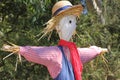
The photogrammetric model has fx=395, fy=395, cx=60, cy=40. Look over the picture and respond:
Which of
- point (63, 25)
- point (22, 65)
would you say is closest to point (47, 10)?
point (22, 65)

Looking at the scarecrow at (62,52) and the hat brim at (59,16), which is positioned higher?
Result: the hat brim at (59,16)

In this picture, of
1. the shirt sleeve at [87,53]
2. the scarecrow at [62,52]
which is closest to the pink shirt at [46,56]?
the scarecrow at [62,52]

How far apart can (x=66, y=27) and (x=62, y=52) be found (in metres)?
0.20

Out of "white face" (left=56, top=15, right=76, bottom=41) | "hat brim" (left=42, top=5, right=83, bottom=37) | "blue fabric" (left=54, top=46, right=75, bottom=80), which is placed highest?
"hat brim" (left=42, top=5, right=83, bottom=37)

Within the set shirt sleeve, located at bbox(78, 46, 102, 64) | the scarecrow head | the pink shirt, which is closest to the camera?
the pink shirt

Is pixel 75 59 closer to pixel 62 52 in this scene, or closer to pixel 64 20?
pixel 62 52

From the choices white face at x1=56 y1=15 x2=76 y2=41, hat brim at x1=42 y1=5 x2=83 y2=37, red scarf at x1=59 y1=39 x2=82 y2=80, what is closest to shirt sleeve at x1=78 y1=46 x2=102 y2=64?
red scarf at x1=59 y1=39 x2=82 y2=80

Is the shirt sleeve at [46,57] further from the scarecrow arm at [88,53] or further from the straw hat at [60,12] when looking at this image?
the scarecrow arm at [88,53]

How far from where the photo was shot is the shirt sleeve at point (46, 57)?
3.04 metres

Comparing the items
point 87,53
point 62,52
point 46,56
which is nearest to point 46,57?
point 46,56

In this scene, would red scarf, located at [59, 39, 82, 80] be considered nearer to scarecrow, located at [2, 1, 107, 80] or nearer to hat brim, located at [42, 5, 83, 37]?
scarecrow, located at [2, 1, 107, 80]

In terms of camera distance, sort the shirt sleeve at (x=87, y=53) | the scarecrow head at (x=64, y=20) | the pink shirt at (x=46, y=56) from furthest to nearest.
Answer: the shirt sleeve at (x=87, y=53) → the scarecrow head at (x=64, y=20) → the pink shirt at (x=46, y=56)

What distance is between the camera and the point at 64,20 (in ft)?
10.4

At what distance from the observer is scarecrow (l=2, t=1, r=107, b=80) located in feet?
10.0
